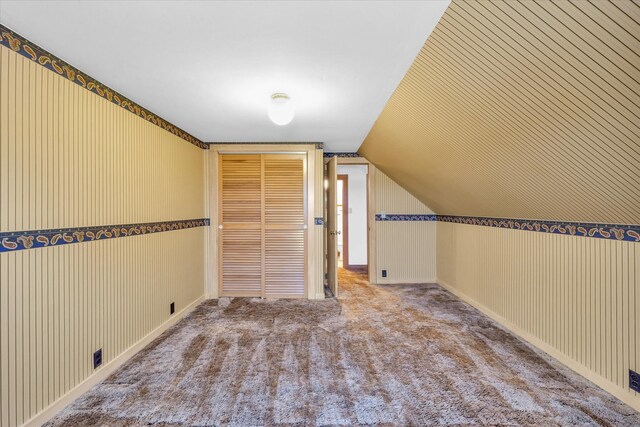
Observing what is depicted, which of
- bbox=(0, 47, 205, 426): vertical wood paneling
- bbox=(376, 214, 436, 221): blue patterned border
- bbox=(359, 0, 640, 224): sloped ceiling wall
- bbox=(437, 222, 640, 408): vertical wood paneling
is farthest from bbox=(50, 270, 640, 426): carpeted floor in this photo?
bbox=(376, 214, 436, 221): blue patterned border

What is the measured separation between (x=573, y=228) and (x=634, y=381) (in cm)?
102

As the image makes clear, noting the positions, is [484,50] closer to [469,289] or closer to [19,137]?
[19,137]

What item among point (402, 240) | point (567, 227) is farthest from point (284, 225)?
point (567, 227)

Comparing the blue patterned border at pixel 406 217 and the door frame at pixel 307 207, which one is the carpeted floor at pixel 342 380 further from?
the blue patterned border at pixel 406 217

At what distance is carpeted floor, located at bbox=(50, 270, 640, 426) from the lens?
A: 1.75 metres

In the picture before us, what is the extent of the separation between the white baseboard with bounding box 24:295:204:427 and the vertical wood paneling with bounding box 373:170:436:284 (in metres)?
3.08

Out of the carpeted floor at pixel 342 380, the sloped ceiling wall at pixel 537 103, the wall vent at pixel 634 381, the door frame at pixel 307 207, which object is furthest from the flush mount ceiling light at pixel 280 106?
the wall vent at pixel 634 381

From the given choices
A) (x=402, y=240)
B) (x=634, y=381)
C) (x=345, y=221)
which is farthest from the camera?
(x=345, y=221)

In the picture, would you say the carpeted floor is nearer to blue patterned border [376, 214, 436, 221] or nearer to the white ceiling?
blue patterned border [376, 214, 436, 221]

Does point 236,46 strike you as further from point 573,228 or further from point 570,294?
point 570,294

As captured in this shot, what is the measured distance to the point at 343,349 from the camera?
2555mm

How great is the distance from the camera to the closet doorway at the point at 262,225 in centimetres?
404

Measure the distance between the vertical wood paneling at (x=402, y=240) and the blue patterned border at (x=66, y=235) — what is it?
314cm

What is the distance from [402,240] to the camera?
4.78m
